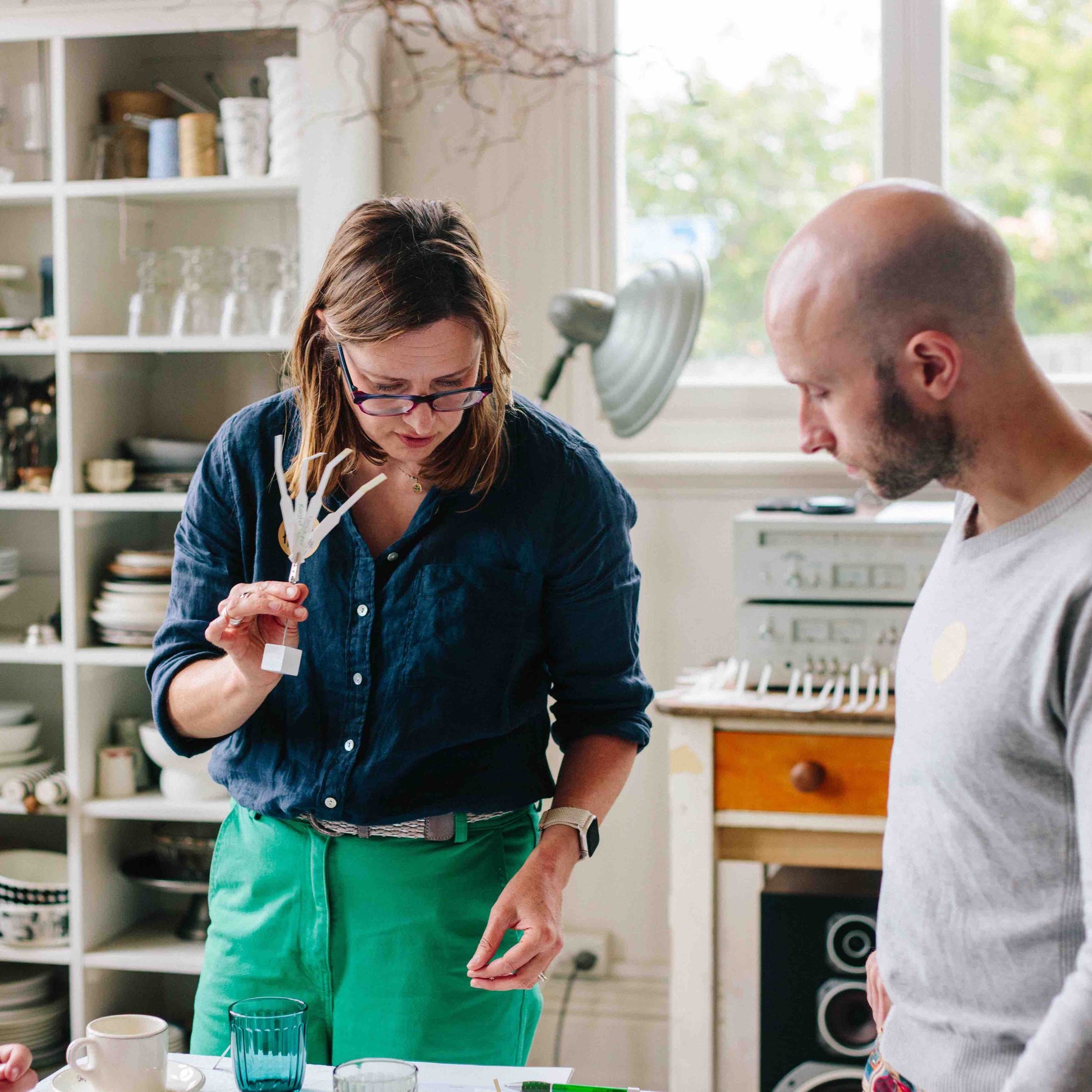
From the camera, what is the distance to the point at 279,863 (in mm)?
1402

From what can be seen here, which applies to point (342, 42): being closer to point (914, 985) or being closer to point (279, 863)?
point (279, 863)

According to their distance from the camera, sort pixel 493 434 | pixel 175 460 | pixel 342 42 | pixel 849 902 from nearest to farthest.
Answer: pixel 493 434, pixel 849 902, pixel 342 42, pixel 175 460

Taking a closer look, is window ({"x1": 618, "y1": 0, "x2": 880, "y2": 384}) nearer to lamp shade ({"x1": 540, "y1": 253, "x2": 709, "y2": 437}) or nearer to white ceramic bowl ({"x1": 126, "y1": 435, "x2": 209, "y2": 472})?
lamp shade ({"x1": 540, "y1": 253, "x2": 709, "y2": 437})

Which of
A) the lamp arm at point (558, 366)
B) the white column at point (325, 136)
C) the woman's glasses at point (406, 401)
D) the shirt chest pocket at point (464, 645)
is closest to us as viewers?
the woman's glasses at point (406, 401)

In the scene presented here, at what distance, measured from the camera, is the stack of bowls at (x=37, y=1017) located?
266cm

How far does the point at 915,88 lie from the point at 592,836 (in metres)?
1.79

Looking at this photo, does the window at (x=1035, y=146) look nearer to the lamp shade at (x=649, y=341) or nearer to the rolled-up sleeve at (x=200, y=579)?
the lamp shade at (x=649, y=341)

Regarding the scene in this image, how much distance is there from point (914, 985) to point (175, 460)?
1.97 m

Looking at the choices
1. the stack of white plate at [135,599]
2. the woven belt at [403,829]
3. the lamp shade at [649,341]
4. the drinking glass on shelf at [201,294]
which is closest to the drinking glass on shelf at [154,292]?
the drinking glass on shelf at [201,294]

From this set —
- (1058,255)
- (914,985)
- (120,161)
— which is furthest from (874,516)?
(120,161)

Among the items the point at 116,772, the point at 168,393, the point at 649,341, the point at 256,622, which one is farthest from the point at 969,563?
the point at 168,393

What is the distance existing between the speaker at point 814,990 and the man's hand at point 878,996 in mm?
967

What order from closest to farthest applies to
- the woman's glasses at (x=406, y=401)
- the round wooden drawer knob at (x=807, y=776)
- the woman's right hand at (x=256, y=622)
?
1. the woman's right hand at (x=256, y=622)
2. the woman's glasses at (x=406, y=401)
3. the round wooden drawer knob at (x=807, y=776)

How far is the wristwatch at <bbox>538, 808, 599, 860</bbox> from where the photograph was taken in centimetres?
142
